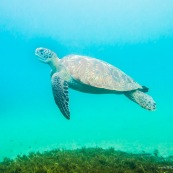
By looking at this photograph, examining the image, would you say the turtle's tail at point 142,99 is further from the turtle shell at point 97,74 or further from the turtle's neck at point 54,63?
the turtle's neck at point 54,63

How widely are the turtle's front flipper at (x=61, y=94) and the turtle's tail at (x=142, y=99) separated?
305 cm

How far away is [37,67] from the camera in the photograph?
507ft

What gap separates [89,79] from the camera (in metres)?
10.6

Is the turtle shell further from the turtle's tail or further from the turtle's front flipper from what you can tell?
the turtle's front flipper

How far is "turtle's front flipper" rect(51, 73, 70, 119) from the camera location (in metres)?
9.30

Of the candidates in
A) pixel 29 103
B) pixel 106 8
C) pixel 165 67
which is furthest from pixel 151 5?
pixel 29 103

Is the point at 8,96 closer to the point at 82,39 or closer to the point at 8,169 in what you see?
the point at 82,39

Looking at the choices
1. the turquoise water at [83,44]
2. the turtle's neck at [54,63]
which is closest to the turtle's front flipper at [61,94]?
the turtle's neck at [54,63]

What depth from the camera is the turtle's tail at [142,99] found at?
11.2 metres

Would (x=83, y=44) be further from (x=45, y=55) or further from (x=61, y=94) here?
(x=61, y=94)

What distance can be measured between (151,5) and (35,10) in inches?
1846

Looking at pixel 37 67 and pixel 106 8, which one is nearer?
pixel 106 8

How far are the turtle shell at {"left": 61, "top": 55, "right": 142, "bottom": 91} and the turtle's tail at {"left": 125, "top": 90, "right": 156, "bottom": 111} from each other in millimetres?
373

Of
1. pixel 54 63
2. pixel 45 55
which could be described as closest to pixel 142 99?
pixel 54 63
